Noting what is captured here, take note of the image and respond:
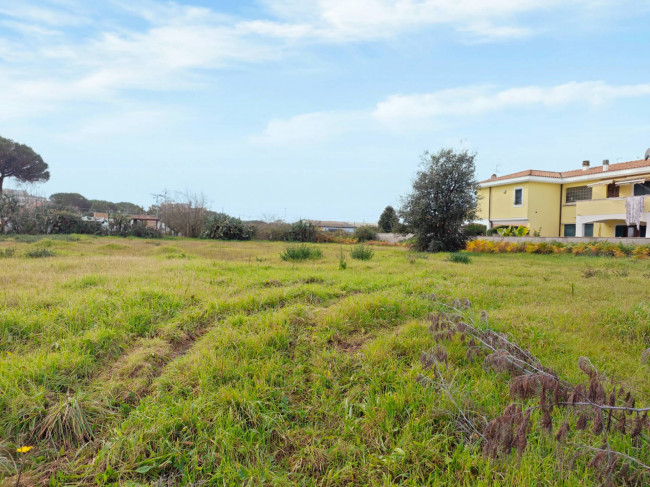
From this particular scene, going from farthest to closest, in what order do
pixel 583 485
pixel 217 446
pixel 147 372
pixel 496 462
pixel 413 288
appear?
pixel 413 288, pixel 147 372, pixel 217 446, pixel 496 462, pixel 583 485

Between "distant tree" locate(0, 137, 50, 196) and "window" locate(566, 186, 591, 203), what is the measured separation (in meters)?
44.7

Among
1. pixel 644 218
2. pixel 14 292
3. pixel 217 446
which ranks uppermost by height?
pixel 644 218

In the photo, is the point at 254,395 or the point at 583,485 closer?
the point at 583,485

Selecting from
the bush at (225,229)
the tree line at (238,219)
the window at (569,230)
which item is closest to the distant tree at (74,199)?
the tree line at (238,219)

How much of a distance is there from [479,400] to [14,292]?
17.5 ft

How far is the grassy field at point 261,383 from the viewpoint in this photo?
1.84m

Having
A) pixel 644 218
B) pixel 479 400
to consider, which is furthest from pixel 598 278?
pixel 644 218

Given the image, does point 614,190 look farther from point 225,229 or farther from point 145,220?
point 145,220

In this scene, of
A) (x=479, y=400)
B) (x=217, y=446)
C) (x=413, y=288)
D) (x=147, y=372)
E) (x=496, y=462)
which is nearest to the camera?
(x=496, y=462)

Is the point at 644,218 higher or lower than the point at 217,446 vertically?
higher

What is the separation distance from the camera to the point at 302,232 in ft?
74.6

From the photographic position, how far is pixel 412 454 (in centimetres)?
191

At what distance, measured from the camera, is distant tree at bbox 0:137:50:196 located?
31.3 m

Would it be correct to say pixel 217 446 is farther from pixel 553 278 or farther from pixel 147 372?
pixel 553 278
